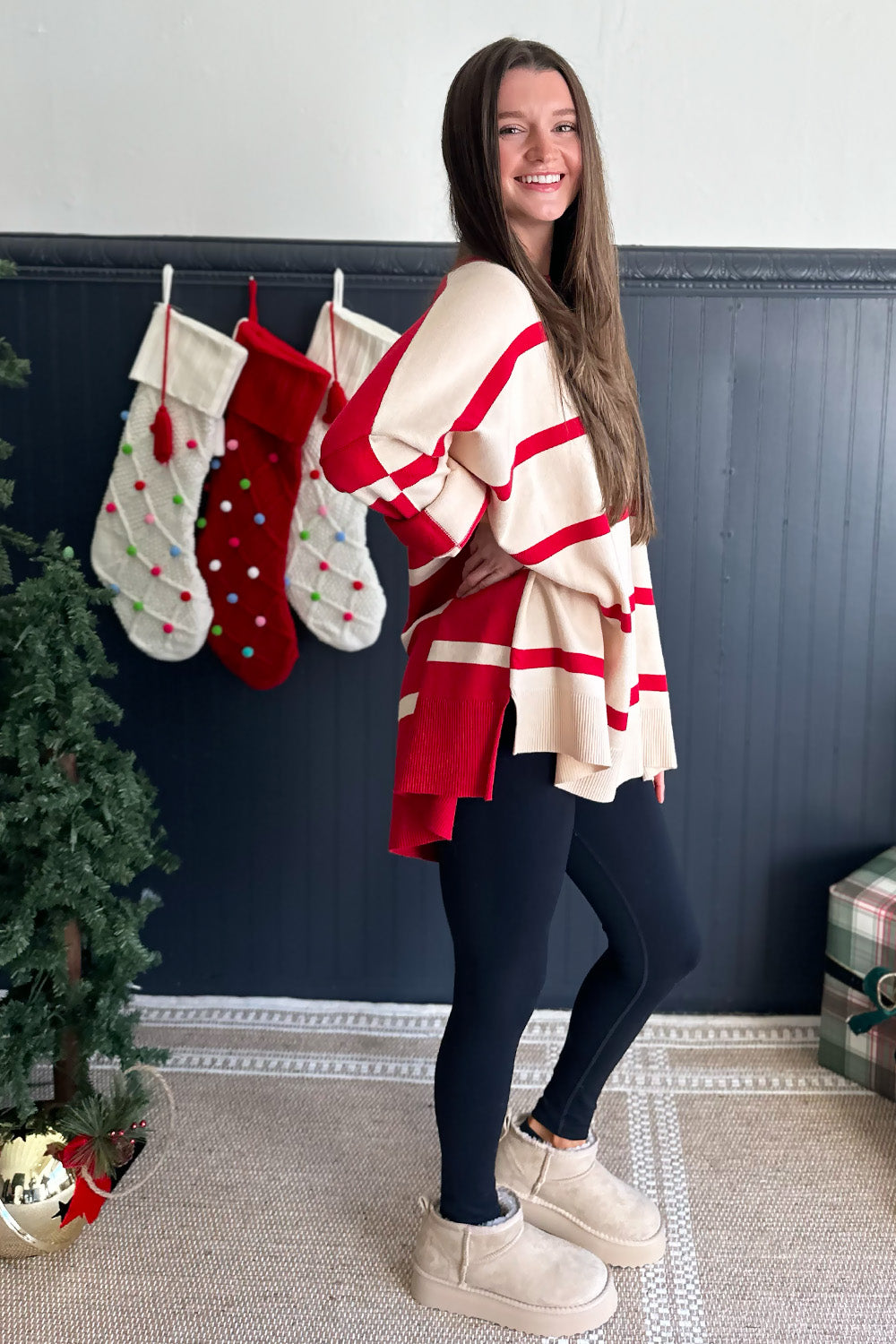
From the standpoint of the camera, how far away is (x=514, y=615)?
119 cm

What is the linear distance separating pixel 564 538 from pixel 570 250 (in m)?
0.34

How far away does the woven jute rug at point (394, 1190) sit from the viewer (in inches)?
51.6

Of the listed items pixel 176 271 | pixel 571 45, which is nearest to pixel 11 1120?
pixel 176 271

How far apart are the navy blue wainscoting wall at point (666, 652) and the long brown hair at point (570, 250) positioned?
655 millimetres

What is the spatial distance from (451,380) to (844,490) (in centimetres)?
107

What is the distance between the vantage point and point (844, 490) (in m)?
1.91

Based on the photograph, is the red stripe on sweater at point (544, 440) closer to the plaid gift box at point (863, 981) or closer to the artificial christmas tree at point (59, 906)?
the artificial christmas tree at point (59, 906)

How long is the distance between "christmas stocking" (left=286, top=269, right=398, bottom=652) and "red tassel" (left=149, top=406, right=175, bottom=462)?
0.22 metres

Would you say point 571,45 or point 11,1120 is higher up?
point 571,45

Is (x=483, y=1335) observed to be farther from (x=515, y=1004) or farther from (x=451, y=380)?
(x=451, y=380)

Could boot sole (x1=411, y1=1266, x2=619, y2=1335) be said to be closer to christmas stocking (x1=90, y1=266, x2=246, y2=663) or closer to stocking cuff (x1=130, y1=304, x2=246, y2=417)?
christmas stocking (x1=90, y1=266, x2=246, y2=663)

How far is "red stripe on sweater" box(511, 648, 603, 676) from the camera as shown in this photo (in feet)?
3.83

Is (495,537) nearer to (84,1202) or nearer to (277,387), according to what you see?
(277,387)

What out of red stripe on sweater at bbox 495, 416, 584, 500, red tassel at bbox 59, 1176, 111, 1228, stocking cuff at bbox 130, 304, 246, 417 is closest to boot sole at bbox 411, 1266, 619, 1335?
red tassel at bbox 59, 1176, 111, 1228
